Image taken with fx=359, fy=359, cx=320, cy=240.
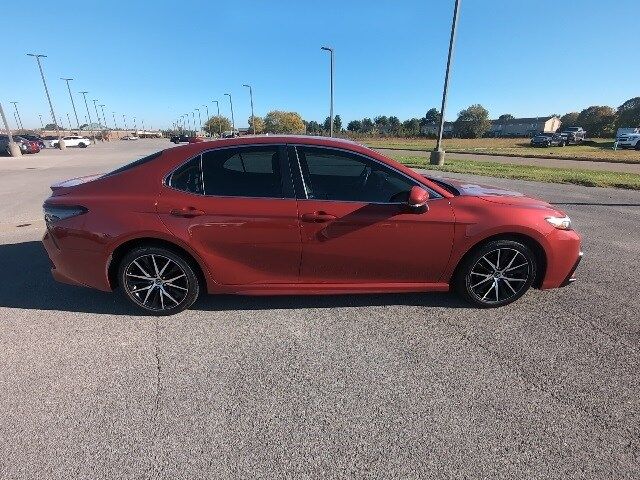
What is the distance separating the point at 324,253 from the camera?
3137mm

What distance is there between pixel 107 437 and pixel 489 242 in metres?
3.20

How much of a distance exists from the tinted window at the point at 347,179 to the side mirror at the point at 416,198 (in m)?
0.10

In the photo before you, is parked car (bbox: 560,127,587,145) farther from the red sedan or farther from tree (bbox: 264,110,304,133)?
tree (bbox: 264,110,304,133)

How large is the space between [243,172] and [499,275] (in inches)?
100

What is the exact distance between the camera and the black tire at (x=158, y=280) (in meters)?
3.17

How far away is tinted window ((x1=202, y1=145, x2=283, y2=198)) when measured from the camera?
3129 mm

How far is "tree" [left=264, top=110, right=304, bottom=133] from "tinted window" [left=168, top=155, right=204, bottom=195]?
91002 millimetres

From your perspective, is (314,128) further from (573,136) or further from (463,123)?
(573,136)

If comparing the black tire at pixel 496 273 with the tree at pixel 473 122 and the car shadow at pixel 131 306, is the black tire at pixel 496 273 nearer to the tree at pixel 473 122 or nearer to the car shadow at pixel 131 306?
the car shadow at pixel 131 306

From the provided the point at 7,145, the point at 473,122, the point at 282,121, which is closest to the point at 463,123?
the point at 473,122

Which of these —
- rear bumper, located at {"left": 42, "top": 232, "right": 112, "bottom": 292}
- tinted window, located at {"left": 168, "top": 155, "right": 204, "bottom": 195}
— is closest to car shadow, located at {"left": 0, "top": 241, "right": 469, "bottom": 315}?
rear bumper, located at {"left": 42, "top": 232, "right": 112, "bottom": 292}

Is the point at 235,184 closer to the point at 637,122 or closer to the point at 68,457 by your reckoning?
the point at 68,457

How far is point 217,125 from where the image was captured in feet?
367

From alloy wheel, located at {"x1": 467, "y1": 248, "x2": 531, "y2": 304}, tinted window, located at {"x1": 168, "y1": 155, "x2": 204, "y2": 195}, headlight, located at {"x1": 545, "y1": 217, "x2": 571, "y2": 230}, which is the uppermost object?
tinted window, located at {"x1": 168, "y1": 155, "x2": 204, "y2": 195}
